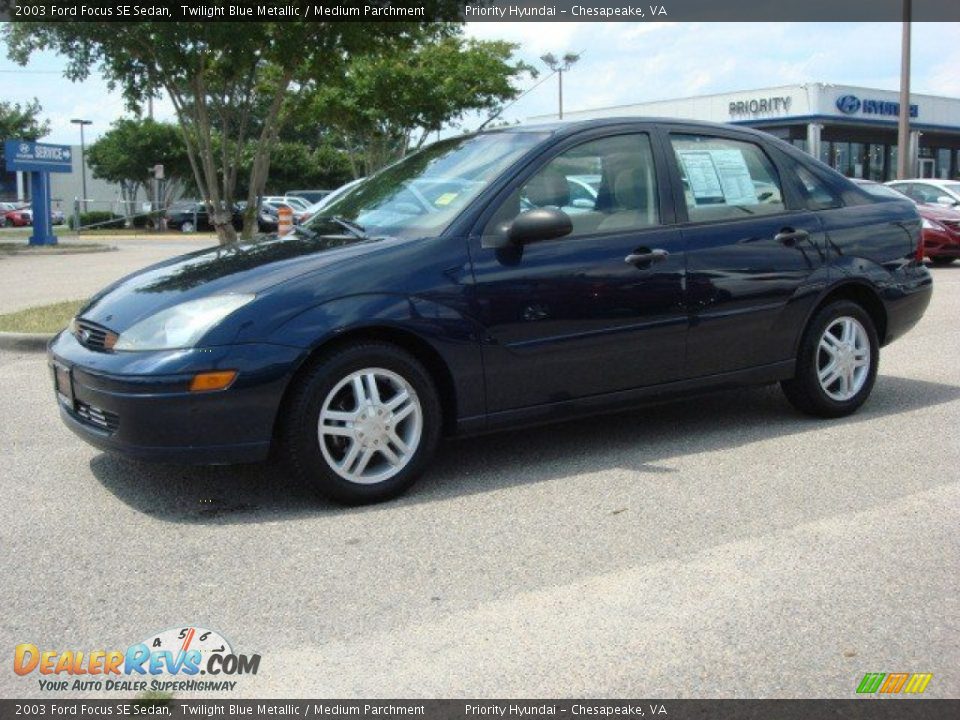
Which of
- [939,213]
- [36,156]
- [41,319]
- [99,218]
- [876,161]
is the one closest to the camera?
[41,319]

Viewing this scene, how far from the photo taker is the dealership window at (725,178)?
5.61 m

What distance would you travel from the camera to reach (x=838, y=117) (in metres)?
40.8

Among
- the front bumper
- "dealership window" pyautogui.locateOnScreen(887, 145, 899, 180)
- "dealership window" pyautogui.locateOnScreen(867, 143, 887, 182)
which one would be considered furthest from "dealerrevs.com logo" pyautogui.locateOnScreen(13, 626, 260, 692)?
"dealership window" pyautogui.locateOnScreen(887, 145, 899, 180)

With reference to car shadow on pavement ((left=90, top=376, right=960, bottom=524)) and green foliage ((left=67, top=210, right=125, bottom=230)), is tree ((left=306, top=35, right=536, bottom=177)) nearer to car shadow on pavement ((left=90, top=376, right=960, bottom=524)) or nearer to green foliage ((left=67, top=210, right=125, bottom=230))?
green foliage ((left=67, top=210, right=125, bottom=230))

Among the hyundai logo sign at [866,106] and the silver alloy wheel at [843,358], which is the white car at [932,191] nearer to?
the silver alloy wheel at [843,358]

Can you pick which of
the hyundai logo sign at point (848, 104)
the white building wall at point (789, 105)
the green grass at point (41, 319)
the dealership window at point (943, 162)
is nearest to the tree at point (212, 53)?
the green grass at point (41, 319)

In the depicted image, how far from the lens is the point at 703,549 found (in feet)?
13.3

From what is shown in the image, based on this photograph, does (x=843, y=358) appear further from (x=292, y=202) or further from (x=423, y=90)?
(x=292, y=202)

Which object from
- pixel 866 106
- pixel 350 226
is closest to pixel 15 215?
pixel 866 106

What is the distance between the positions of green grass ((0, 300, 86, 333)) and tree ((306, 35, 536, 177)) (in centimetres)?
1946

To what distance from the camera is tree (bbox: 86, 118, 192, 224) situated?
4738cm

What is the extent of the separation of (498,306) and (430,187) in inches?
32.4

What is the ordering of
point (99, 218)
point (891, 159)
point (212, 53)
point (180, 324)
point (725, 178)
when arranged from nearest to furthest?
1. point (180, 324)
2. point (725, 178)
3. point (212, 53)
4. point (99, 218)
5. point (891, 159)

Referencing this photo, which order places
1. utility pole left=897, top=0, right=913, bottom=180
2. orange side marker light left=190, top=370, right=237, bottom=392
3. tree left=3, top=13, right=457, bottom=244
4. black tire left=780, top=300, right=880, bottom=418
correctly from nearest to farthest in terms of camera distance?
orange side marker light left=190, top=370, right=237, bottom=392 < black tire left=780, top=300, right=880, bottom=418 < tree left=3, top=13, right=457, bottom=244 < utility pole left=897, top=0, right=913, bottom=180
